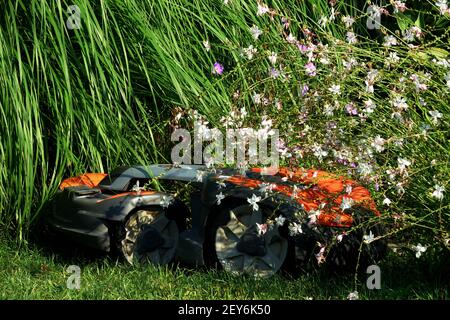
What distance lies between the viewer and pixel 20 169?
168 inches

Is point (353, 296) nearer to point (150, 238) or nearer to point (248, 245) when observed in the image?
point (248, 245)

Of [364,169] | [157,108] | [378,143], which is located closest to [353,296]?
[364,169]

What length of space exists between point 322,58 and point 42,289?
1562 mm

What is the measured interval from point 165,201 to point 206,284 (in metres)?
0.43

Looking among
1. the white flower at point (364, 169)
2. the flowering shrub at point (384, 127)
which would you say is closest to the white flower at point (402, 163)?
the flowering shrub at point (384, 127)

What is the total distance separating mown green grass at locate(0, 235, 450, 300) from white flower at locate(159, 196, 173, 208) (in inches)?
11.8

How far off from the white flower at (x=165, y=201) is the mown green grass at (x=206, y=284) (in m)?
0.30

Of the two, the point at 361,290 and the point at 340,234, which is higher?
the point at 340,234

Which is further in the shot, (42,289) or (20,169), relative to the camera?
(20,169)

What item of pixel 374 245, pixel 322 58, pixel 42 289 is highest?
pixel 322 58

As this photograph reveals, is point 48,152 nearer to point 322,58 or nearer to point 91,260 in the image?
point 91,260

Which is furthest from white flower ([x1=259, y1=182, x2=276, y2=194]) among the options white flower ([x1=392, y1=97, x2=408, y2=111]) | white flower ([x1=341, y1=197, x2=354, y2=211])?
white flower ([x1=392, y1=97, x2=408, y2=111])

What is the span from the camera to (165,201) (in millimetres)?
3764
